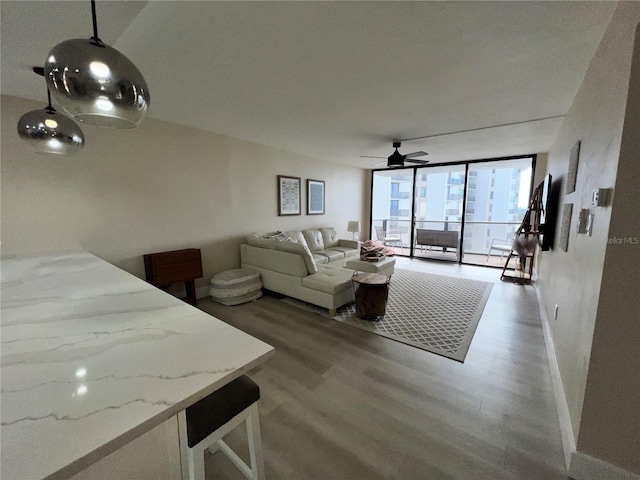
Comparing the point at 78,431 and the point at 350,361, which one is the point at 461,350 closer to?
the point at 350,361

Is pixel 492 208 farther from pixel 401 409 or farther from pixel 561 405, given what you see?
pixel 401 409

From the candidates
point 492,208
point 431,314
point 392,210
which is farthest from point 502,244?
point 431,314

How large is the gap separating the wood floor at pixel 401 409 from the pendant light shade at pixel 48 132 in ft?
7.06

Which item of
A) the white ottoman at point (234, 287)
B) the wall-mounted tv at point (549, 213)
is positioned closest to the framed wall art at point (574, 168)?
the wall-mounted tv at point (549, 213)

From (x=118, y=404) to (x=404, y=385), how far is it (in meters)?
1.94

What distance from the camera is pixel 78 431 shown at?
58 centimetres

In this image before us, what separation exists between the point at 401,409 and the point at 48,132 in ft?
9.70

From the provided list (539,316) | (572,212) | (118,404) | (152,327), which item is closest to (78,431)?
(118,404)

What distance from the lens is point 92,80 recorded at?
2.95 feet

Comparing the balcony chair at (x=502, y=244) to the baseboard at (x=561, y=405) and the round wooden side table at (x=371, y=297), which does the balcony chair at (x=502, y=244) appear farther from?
the round wooden side table at (x=371, y=297)

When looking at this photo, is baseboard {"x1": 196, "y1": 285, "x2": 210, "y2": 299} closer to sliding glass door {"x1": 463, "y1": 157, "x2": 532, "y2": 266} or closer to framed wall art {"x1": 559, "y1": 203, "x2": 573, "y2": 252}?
framed wall art {"x1": 559, "y1": 203, "x2": 573, "y2": 252}

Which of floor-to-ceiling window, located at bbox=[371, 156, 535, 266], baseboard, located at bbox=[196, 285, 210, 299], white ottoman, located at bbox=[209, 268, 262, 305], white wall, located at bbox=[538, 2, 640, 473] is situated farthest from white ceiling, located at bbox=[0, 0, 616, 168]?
floor-to-ceiling window, located at bbox=[371, 156, 535, 266]

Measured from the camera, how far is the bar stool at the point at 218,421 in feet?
3.05

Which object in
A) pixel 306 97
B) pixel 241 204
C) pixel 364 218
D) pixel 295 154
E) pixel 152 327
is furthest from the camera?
pixel 364 218
